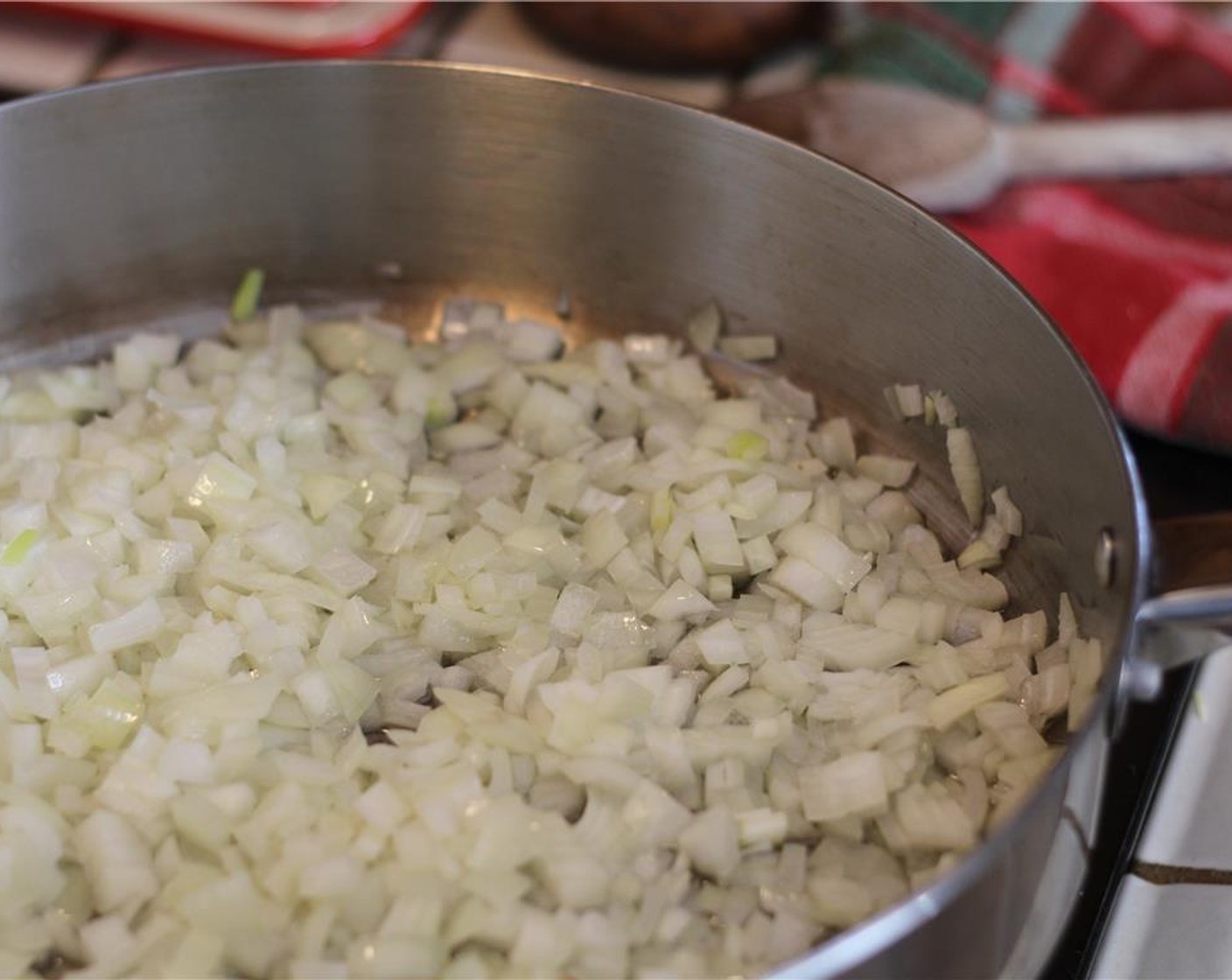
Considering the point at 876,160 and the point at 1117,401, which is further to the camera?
the point at 876,160

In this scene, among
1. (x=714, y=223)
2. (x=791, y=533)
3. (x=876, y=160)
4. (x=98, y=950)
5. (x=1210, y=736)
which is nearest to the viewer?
(x=98, y=950)

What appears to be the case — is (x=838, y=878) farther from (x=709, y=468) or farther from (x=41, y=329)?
(x=41, y=329)

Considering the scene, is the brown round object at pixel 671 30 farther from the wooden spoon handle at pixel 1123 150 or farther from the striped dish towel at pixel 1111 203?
the wooden spoon handle at pixel 1123 150

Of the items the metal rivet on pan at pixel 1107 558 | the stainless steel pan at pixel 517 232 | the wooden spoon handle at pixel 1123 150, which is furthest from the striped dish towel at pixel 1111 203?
the metal rivet on pan at pixel 1107 558

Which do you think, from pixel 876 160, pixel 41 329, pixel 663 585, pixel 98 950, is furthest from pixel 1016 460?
pixel 41 329

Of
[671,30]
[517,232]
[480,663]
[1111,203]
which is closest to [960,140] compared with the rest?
[1111,203]

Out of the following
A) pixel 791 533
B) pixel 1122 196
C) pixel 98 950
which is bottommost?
pixel 98 950

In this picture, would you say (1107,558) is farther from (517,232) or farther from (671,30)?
(671,30)
